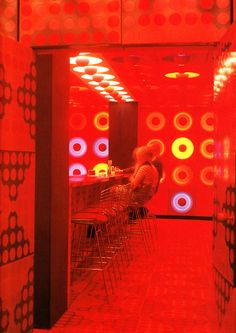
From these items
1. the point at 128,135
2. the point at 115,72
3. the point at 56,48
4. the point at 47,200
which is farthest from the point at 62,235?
the point at 128,135

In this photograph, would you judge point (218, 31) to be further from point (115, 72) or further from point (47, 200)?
point (115, 72)

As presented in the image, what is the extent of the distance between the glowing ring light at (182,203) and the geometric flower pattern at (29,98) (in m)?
7.62

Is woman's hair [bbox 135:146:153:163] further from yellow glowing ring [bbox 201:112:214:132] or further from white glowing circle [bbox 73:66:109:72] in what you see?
yellow glowing ring [bbox 201:112:214:132]

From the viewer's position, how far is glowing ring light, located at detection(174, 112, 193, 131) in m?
10.4

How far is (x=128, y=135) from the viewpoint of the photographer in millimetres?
9859

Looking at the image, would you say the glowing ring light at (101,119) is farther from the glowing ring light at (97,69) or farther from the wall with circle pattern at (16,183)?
the wall with circle pattern at (16,183)

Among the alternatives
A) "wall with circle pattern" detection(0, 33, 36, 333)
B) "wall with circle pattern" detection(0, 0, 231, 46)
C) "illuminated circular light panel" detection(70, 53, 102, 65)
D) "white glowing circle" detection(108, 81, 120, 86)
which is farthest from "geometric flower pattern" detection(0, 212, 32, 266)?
"white glowing circle" detection(108, 81, 120, 86)

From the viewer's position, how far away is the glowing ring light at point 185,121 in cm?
1045

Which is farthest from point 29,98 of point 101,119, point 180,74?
point 101,119

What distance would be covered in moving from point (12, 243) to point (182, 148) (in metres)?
8.00

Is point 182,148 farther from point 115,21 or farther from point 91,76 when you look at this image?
point 115,21

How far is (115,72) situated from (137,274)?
9.51ft

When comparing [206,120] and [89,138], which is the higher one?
[206,120]

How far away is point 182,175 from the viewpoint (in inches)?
412
